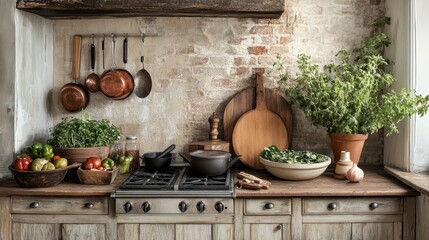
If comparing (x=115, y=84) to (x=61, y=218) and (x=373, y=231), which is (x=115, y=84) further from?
(x=373, y=231)

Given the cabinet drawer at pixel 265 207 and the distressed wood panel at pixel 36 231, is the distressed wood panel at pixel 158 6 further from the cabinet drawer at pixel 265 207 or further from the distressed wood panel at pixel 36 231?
the distressed wood panel at pixel 36 231

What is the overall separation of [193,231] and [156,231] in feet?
0.80

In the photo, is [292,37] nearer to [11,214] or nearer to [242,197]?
[242,197]

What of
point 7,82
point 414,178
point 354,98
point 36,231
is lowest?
point 36,231

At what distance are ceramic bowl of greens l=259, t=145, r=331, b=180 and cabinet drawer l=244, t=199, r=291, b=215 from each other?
24 centimetres

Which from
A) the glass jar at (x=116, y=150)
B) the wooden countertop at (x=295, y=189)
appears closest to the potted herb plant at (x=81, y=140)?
the glass jar at (x=116, y=150)

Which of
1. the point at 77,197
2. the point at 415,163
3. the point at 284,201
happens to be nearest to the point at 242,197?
the point at 284,201

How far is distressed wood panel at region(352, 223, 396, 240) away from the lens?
2.77 m

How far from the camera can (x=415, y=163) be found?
119 inches

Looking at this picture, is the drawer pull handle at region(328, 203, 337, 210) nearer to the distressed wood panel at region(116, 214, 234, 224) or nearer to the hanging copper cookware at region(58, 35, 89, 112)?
the distressed wood panel at region(116, 214, 234, 224)

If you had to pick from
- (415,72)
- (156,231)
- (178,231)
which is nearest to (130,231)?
(156,231)

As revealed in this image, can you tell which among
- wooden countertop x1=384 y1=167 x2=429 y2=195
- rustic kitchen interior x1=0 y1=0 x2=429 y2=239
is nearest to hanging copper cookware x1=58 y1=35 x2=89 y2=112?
rustic kitchen interior x1=0 y1=0 x2=429 y2=239

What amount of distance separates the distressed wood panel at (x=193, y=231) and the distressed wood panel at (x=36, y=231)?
812mm

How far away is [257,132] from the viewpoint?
344 cm
